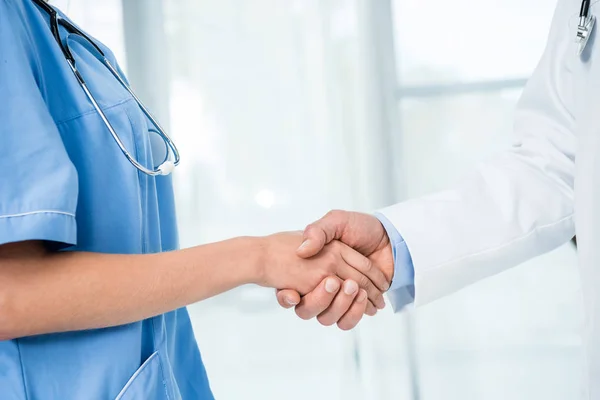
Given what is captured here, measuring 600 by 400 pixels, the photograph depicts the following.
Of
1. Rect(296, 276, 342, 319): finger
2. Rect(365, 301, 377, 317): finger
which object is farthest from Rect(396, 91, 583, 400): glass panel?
Rect(296, 276, 342, 319): finger

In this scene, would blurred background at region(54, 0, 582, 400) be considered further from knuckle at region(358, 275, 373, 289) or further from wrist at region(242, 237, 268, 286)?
wrist at region(242, 237, 268, 286)

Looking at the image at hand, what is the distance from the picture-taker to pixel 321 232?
109cm

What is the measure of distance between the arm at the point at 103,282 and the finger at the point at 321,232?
5.4 inches

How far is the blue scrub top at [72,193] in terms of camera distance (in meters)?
0.64

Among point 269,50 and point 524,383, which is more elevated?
point 269,50

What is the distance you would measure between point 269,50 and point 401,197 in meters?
0.66

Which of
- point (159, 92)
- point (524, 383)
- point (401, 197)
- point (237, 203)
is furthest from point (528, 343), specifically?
point (159, 92)

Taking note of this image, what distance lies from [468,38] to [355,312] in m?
1.31

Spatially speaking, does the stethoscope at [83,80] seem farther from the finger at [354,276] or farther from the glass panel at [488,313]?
the glass panel at [488,313]

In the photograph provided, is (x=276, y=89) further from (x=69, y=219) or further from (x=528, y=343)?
(x=69, y=219)

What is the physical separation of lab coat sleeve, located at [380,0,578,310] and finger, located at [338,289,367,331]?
0.13m

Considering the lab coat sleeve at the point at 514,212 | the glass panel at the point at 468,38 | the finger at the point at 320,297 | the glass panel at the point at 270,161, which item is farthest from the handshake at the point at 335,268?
the glass panel at the point at 468,38

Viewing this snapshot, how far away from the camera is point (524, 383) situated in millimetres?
2104

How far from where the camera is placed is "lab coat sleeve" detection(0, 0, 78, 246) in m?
0.63
